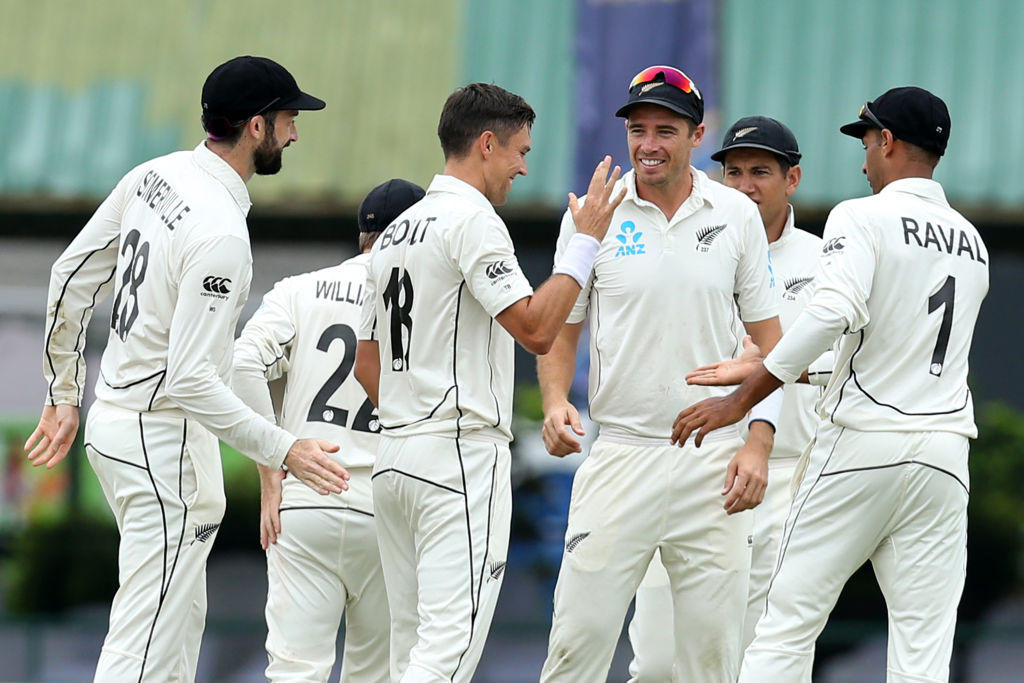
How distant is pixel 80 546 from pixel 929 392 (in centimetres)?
715

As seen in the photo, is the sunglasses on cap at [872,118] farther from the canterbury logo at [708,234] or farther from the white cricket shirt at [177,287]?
the white cricket shirt at [177,287]

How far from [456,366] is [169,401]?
0.97 meters

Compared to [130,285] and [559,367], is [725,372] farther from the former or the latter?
[130,285]

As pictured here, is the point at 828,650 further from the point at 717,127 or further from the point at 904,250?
the point at 904,250

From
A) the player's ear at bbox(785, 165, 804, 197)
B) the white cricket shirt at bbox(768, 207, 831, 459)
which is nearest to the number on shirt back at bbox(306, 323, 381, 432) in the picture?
the white cricket shirt at bbox(768, 207, 831, 459)

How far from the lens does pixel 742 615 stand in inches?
218

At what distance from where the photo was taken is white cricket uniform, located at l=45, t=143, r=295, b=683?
199 inches

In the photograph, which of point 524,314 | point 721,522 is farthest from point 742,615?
point 524,314

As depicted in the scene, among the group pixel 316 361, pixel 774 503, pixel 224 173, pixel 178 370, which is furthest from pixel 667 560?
pixel 224 173

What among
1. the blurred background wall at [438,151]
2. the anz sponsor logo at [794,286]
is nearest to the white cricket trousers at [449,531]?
the anz sponsor logo at [794,286]

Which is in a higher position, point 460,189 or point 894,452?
point 460,189

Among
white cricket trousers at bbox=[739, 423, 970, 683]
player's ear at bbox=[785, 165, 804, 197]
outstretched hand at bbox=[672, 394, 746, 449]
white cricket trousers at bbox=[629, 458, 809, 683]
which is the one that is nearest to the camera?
white cricket trousers at bbox=[739, 423, 970, 683]

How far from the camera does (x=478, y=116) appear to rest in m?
5.26

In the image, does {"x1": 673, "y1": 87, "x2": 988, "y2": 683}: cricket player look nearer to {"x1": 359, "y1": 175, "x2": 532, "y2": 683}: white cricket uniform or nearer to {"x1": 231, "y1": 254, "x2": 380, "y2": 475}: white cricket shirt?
{"x1": 359, "y1": 175, "x2": 532, "y2": 683}: white cricket uniform
